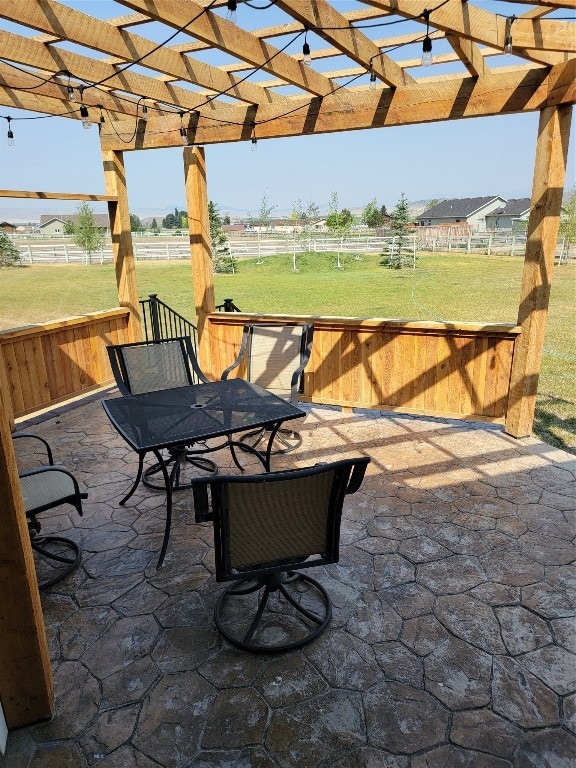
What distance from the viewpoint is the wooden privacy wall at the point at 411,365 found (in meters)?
4.31

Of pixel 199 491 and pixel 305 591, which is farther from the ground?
pixel 199 491

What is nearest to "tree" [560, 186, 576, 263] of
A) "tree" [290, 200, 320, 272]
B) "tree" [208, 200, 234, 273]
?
"tree" [290, 200, 320, 272]

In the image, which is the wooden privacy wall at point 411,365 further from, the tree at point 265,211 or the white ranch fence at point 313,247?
the tree at point 265,211

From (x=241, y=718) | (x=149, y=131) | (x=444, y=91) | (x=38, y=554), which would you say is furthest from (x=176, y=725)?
(x=149, y=131)

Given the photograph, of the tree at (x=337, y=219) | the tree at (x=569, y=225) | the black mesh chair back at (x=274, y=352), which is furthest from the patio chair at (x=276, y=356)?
A: the tree at (x=337, y=219)

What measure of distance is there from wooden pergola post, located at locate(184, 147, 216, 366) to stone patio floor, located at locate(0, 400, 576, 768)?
263cm

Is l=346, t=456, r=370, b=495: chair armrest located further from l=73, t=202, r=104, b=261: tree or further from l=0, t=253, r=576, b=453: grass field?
l=73, t=202, r=104, b=261: tree

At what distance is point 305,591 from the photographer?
7.98ft

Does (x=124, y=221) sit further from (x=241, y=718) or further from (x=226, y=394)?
(x=241, y=718)

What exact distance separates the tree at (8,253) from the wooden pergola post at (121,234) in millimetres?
18341

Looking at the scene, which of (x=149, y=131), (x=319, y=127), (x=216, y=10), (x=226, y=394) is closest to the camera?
(x=216, y=10)

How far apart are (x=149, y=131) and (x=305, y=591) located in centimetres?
477

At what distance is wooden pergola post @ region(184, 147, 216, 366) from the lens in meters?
5.18

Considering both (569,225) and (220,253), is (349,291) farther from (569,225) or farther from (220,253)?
(220,253)
